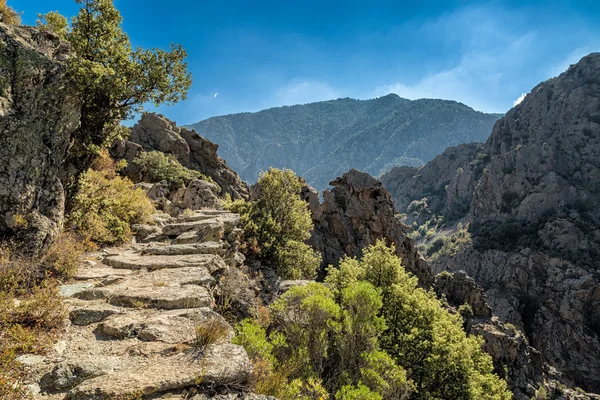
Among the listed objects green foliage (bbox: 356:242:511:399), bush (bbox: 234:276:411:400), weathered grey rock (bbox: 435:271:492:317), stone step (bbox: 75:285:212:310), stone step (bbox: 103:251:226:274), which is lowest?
weathered grey rock (bbox: 435:271:492:317)

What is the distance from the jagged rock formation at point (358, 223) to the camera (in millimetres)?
43969

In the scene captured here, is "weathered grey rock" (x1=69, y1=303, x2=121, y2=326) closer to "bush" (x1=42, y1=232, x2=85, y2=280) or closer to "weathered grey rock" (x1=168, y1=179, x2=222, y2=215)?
"bush" (x1=42, y1=232, x2=85, y2=280)

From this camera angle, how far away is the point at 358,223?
153ft

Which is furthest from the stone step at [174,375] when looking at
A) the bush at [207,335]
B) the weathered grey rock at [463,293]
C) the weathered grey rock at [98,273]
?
the weathered grey rock at [463,293]

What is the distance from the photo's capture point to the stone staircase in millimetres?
4652

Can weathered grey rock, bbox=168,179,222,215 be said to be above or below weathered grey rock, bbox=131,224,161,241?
above

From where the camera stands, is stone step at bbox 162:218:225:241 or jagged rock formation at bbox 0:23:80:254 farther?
stone step at bbox 162:218:225:241

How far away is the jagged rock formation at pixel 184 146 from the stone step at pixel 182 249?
28.2 metres

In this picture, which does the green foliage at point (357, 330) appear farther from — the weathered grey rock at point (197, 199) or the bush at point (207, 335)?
the weathered grey rock at point (197, 199)

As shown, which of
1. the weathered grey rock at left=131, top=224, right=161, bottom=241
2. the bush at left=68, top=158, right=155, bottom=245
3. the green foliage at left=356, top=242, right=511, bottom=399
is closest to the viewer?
the bush at left=68, top=158, right=155, bottom=245

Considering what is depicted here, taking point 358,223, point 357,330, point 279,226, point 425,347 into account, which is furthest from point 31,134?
point 358,223

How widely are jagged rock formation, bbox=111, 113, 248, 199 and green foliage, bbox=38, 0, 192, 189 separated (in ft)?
91.1

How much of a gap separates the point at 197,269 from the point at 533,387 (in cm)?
4433

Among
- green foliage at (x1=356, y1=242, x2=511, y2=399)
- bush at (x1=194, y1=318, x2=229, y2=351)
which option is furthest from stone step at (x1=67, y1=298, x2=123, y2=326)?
green foliage at (x1=356, y1=242, x2=511, y2=399)
